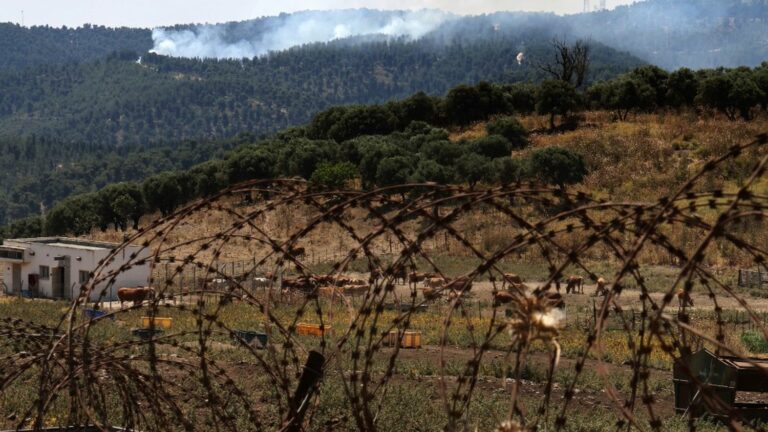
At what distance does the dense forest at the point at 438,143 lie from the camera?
172 feet

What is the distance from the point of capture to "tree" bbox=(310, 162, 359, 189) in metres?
54.1

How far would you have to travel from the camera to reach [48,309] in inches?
1217

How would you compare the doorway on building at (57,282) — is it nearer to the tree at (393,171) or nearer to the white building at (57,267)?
the white building at (57,267)

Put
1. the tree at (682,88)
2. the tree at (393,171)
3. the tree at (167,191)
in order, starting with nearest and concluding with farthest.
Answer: the tree at (393,171) → the tree at (682,88) → the tree at (167,191)

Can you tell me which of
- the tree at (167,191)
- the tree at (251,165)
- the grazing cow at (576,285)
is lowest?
the tree at (167,191)

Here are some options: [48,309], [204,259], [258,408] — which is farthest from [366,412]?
[204,259]

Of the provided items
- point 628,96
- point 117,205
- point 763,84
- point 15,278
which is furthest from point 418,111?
point 15,278

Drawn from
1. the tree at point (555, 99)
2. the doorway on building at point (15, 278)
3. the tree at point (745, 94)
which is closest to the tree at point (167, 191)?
the doorway on building at point (15, 278)

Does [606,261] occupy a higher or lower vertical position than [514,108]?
lower

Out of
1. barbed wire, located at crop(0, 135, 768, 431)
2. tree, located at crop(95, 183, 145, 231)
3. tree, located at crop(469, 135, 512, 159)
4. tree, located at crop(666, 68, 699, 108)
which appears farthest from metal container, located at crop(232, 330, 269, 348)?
tree, located at crop(95, 183, 145, 231)

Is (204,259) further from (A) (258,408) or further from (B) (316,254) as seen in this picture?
(A) (258,408)

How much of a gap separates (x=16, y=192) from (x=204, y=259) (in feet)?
522

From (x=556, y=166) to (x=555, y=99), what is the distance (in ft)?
44.9

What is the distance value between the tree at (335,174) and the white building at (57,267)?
11.9 m
